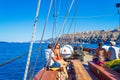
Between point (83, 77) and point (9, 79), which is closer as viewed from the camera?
point (83, 77)

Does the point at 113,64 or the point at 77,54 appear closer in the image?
the point at 113,64

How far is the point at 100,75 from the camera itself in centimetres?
965

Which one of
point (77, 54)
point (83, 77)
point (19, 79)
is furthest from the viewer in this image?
point (19, 79)

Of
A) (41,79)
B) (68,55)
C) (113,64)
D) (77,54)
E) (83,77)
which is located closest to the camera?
(41,79)

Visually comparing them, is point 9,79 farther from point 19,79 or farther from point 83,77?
point 83,77

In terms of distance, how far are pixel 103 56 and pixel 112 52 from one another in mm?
718

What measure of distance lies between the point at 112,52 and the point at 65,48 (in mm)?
4140

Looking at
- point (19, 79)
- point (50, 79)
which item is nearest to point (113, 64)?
point (50, 79)

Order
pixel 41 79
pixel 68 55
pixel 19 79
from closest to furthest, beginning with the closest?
pixel 41 79 < pixel 68 55 < pixel 19 79

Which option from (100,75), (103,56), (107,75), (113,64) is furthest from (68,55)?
(107,75)

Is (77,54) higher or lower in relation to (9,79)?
higher

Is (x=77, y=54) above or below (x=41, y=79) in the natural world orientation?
above

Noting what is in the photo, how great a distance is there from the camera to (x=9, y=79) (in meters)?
22.6

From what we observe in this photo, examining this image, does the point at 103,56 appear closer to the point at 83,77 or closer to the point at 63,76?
the point at 63,76
